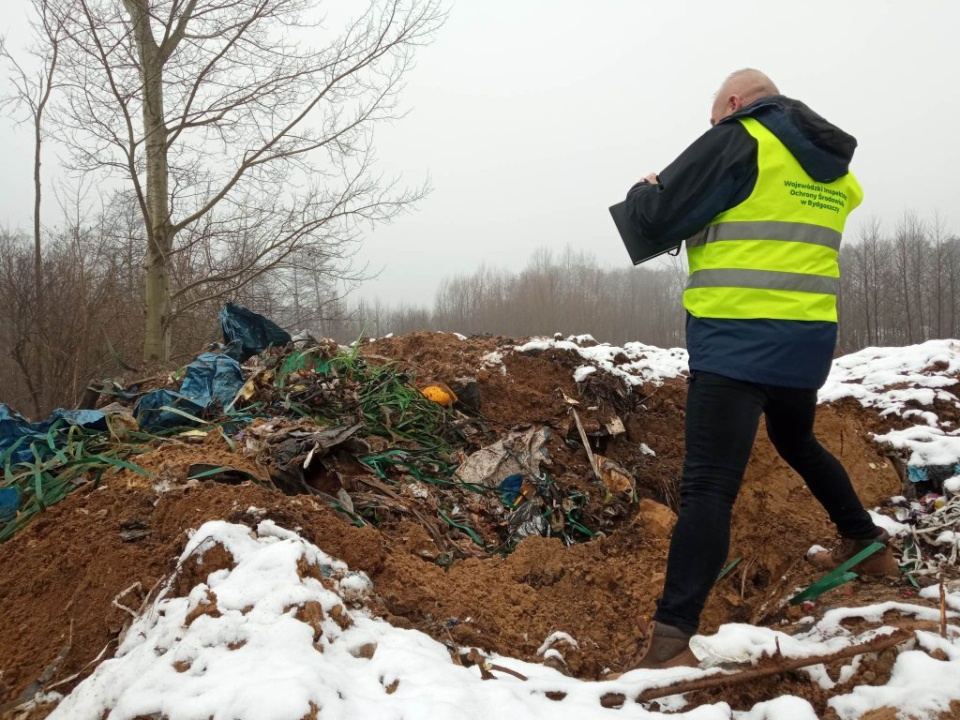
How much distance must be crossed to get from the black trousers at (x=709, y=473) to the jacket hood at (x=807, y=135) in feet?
2.37

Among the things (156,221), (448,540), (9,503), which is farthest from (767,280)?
(156,221)

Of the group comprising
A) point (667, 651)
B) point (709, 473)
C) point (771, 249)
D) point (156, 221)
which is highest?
point (156, 221)

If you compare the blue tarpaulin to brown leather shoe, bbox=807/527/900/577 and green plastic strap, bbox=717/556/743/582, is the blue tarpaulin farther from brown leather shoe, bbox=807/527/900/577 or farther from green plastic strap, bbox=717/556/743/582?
brown leather shoe, bbox=807/527/900/577

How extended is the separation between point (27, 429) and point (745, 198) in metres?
3.91

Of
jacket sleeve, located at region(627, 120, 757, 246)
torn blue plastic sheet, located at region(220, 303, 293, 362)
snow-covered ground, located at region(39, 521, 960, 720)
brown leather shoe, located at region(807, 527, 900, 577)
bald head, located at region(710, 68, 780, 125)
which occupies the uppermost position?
bald head, located at region(710, 68, 780, 125)

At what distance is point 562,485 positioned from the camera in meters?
3.60

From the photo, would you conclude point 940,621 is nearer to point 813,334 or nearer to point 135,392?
point 813,334

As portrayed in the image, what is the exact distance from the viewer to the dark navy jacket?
182 centimetres

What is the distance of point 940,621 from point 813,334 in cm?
97

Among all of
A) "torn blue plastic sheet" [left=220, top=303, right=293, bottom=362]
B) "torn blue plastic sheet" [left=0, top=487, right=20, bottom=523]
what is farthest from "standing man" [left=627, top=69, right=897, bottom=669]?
"torn blue plastic sheet" [left=220, top=303, right=293, bottom=362]

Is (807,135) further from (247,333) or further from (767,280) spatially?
(247,333)

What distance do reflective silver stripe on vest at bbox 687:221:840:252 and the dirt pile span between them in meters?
1.25

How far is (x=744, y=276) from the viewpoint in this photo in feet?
6.05

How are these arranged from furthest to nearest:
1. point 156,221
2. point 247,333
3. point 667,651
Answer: point 156,221 < point 247,333 < point 667,651
